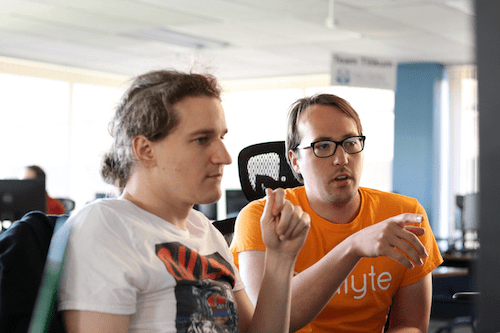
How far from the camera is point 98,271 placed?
1.00m

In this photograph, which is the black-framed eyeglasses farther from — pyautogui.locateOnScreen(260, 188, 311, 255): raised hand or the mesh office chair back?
pyautogui.locateOnScreen(260, 188, 311, 255): raised hand

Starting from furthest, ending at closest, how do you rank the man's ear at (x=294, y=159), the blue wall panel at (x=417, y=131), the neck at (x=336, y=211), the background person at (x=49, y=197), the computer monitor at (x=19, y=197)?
the blue wall panel at (x=417, y=131) < the background person at (x=49, y=197) < the computer monitor at (x=19, y=197) < the man's ear at (x=294, y=159) < the neck at (x=336, y=211)

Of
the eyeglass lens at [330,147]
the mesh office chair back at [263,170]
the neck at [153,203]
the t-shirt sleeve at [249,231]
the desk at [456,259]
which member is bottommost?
the desk at [456,259]

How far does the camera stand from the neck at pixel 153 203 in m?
1.18

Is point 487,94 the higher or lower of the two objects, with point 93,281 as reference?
higher

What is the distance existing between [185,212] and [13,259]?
360mm

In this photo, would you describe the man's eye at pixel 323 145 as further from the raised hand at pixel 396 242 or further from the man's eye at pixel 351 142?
the raised hand at pixel 396 242

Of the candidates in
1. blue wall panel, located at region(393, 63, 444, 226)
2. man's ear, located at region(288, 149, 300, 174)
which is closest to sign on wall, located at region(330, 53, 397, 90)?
blue wall panel, located at region(393, 63, 444, 226)

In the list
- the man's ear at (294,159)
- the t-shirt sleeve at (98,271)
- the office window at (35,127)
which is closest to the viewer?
the t-shirt sleeve at (98,271)

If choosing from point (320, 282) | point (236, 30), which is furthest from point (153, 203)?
point (236, 30)

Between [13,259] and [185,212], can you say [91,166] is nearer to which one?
[185,212]

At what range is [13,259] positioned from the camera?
3.12 feet

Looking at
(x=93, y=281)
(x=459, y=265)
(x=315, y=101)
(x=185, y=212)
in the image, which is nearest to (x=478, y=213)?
(x=93, y=281)

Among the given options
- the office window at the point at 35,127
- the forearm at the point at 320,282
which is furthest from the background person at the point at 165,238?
the office window at the point at 35,127
